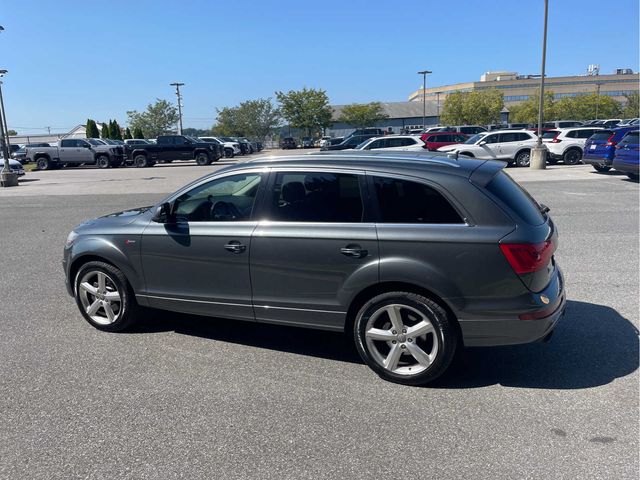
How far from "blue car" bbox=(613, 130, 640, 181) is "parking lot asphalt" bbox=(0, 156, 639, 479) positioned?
1191 cm

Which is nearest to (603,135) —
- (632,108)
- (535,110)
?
(535,110)

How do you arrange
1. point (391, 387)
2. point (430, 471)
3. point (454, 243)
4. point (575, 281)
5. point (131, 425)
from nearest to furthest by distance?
point (430, 471) → point (131, 425) → point (454, 243) → point (391, 387) → point (575, 281)

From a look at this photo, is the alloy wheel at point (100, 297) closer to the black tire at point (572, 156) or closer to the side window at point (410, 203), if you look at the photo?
the side window at point (410, 203)

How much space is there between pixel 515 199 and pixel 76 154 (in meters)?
34.9

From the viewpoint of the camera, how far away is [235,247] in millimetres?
4227

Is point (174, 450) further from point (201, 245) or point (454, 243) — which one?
point (454, 243)

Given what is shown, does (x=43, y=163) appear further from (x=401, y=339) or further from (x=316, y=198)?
(x=401, y=339)

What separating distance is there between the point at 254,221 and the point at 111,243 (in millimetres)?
1502

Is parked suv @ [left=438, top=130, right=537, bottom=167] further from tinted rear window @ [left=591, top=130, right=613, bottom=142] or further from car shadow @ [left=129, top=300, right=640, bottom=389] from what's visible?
car shadow @ [left=129, top=300, right=640, bottom=389]

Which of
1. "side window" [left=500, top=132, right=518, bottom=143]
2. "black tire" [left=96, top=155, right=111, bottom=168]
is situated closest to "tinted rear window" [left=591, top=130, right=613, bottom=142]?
"side window" [left=500, top=132, right=518, bottom=143]

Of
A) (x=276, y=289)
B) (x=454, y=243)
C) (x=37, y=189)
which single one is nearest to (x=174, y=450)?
(x=276, y=289)

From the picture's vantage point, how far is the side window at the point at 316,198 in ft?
13.1

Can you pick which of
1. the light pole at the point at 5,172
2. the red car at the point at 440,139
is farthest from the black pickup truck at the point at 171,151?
the red car at the point at 440,139

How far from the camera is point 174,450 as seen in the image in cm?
308
